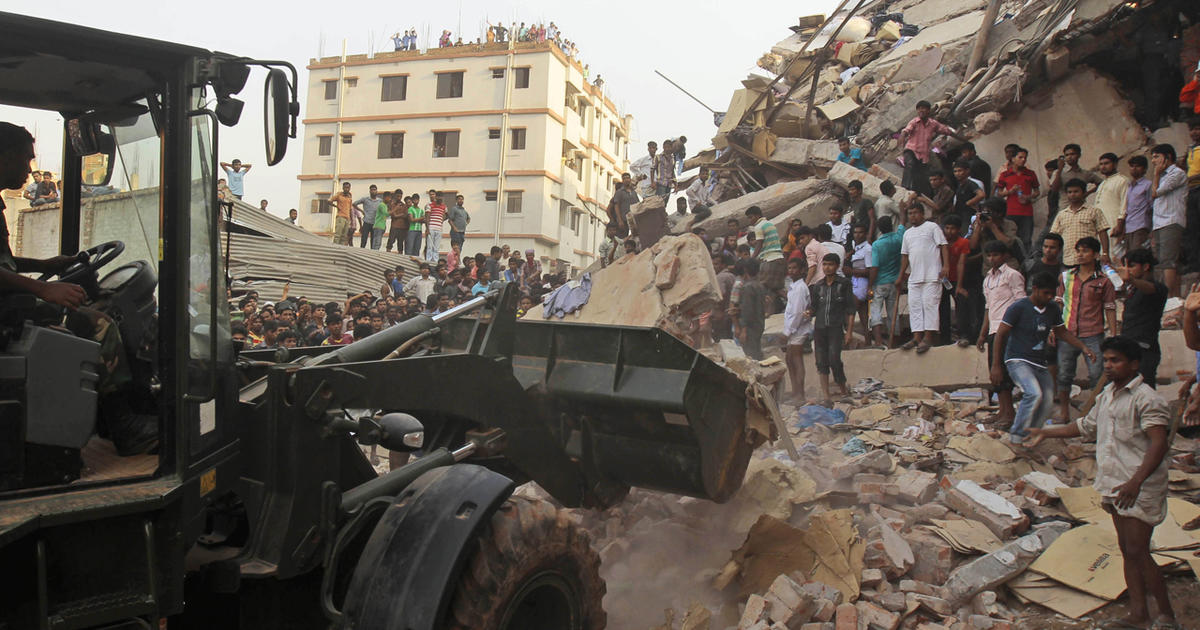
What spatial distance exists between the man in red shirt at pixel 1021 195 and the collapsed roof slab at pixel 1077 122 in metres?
1.68

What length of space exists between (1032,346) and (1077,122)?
5763mm

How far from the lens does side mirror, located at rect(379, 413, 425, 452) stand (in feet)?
9.64

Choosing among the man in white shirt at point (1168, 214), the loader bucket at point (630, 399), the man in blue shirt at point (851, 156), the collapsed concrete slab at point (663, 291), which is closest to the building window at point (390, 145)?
the man in blue shirt at point (851, 156)

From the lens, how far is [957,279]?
885cm

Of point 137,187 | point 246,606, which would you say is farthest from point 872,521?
point 137,187

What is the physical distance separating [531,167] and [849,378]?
98.8 ft

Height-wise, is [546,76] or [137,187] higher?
[546,76]

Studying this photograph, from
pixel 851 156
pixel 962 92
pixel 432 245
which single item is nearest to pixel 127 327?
pixel 962 92

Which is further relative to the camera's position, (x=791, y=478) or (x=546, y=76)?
(x=546, y=76)

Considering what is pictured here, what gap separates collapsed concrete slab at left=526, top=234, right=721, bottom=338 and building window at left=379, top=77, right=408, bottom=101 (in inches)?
1278

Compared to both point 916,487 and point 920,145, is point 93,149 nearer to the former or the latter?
point 916,487

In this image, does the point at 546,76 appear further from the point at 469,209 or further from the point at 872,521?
the point at 872,521

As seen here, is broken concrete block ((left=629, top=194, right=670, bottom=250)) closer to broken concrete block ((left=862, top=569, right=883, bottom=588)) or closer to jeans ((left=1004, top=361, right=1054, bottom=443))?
jeans ((left=1004, top=361, right=1054, bottom=443))

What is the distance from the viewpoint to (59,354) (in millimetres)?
2223
